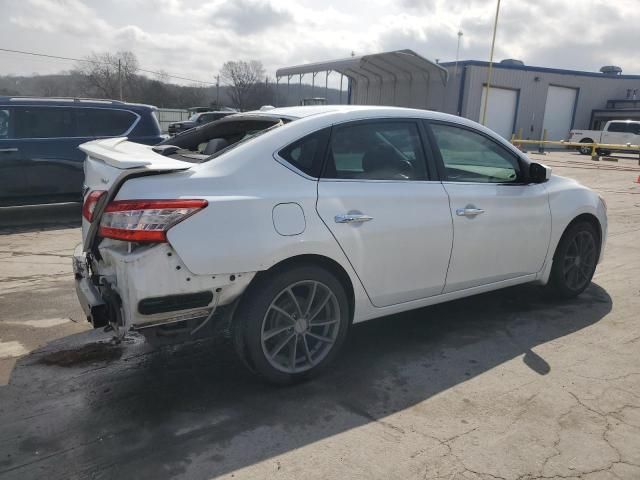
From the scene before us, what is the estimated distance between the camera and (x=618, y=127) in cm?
2848

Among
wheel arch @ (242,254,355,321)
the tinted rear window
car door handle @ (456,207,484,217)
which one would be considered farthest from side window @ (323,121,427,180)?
the tinted rear window

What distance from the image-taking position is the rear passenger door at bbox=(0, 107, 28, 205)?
7426 mm

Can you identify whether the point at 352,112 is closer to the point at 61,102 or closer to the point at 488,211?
the point at 488,211

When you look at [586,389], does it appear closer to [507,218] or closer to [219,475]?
[507,218]

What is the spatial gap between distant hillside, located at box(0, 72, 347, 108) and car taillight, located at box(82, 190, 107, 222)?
3146 centimetres

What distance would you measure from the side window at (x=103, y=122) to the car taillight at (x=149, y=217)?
618 cm

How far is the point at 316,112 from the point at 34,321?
289 cm

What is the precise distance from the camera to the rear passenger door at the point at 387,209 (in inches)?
125

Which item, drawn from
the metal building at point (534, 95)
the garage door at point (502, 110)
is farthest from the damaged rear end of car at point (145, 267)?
the garage door at point (502, 110)

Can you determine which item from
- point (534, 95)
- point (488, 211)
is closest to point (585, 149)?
point (534, 95)

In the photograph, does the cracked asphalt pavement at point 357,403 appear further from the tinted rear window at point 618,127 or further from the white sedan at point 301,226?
the tinted rear window at point 618,127

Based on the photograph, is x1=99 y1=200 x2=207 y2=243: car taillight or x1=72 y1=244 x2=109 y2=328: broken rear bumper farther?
x1=72 y1=244 x2=109 y2=328: broken rear bumper

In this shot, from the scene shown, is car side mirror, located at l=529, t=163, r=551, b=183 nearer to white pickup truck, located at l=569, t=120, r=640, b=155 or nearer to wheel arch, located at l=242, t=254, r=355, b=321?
wheel arch, located at l=242, t=254, r=355, b=321

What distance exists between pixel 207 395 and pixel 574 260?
3490 millimetres
